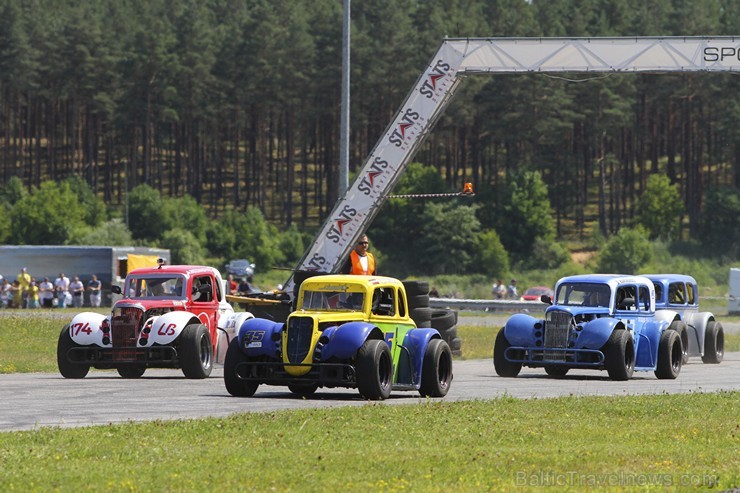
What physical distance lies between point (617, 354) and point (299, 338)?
743 centimetres

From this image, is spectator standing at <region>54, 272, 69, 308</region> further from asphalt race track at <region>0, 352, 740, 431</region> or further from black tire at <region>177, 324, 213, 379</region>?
black tire at <region>177, 324, 213, 379</region>

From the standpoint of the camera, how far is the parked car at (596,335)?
2412cm

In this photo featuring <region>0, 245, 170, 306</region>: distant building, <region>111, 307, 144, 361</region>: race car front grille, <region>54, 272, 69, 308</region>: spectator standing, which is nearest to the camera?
<region>111, 307, 144, 361</region>: race car front grille

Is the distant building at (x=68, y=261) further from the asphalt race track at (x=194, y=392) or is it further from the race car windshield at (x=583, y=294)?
the race car windshield at (x=583, y=294)

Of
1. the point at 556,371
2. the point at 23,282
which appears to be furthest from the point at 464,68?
the point at 23,282

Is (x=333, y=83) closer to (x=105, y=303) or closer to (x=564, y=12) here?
(x=564, y=12)

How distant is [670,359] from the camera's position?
25.2 metres

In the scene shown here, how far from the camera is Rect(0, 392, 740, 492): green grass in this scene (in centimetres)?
1080

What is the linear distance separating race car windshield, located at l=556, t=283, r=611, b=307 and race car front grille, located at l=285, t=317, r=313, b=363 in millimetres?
8517

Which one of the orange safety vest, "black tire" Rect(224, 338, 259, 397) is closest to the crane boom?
the orange safety vest

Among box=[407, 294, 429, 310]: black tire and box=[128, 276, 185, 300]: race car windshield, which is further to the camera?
box=[407, 294, 429, 310]: black tire

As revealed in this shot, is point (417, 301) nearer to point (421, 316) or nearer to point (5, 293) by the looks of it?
point (421, 316)

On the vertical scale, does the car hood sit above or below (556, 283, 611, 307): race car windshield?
below

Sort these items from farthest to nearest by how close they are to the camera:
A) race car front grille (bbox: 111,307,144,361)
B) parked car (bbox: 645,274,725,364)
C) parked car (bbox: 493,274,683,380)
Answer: parked car (bbox: 645,274,725,364)
parked car (bbox: 493,274,683,380)
race car front grille (bbox: 111,307,144,361)
